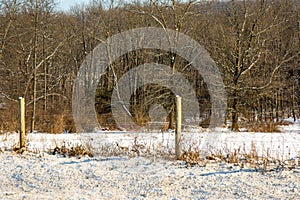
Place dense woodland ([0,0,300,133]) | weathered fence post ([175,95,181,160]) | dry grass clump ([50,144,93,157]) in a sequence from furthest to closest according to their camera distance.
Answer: dense woodland ([0,0,300,133]) → dry grass clump ([50,144,93,157]) → weathered fence post ([175,95,181,160])

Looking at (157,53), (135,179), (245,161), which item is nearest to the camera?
(135,179)

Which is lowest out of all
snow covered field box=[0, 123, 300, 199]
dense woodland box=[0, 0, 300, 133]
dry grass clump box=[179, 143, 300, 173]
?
snow covered field box=[0, 123, 300, 199]

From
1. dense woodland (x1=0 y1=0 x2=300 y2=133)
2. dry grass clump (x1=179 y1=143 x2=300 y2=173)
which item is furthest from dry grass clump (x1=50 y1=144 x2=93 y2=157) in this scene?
dense woodland (x1=0 y1=0 x2=300 y2=133)

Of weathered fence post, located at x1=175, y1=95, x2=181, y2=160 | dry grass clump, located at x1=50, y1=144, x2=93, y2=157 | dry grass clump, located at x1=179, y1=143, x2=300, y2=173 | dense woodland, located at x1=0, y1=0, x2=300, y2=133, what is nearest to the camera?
dry grass clump, located at x1=179, y1=143, x2=300, y2=173

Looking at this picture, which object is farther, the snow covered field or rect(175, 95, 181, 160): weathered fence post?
rect(175, 95, 181, 160): weathered fence post

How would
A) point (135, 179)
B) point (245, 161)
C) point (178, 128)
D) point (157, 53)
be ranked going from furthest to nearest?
1. point (157, 53)
2. point (178, 128)
3. point (245, 161)
4. point (135, 179)

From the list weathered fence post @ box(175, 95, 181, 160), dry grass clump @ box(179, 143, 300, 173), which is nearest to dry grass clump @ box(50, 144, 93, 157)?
weathered fence post @ box(175, 95, 181, 160)

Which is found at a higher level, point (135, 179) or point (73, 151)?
point (73, 151)

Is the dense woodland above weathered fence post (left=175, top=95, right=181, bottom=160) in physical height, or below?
above

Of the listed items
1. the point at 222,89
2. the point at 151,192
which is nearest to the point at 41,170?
the point at 151,192

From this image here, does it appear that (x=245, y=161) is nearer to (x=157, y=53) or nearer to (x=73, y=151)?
(x=73, y=151)

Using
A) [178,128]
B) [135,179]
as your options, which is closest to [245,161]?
[178,128]

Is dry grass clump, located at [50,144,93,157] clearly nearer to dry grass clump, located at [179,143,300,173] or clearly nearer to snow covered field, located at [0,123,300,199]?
snow covered field, located at [0,123,300,199]

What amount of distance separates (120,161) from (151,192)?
70.3 inches
